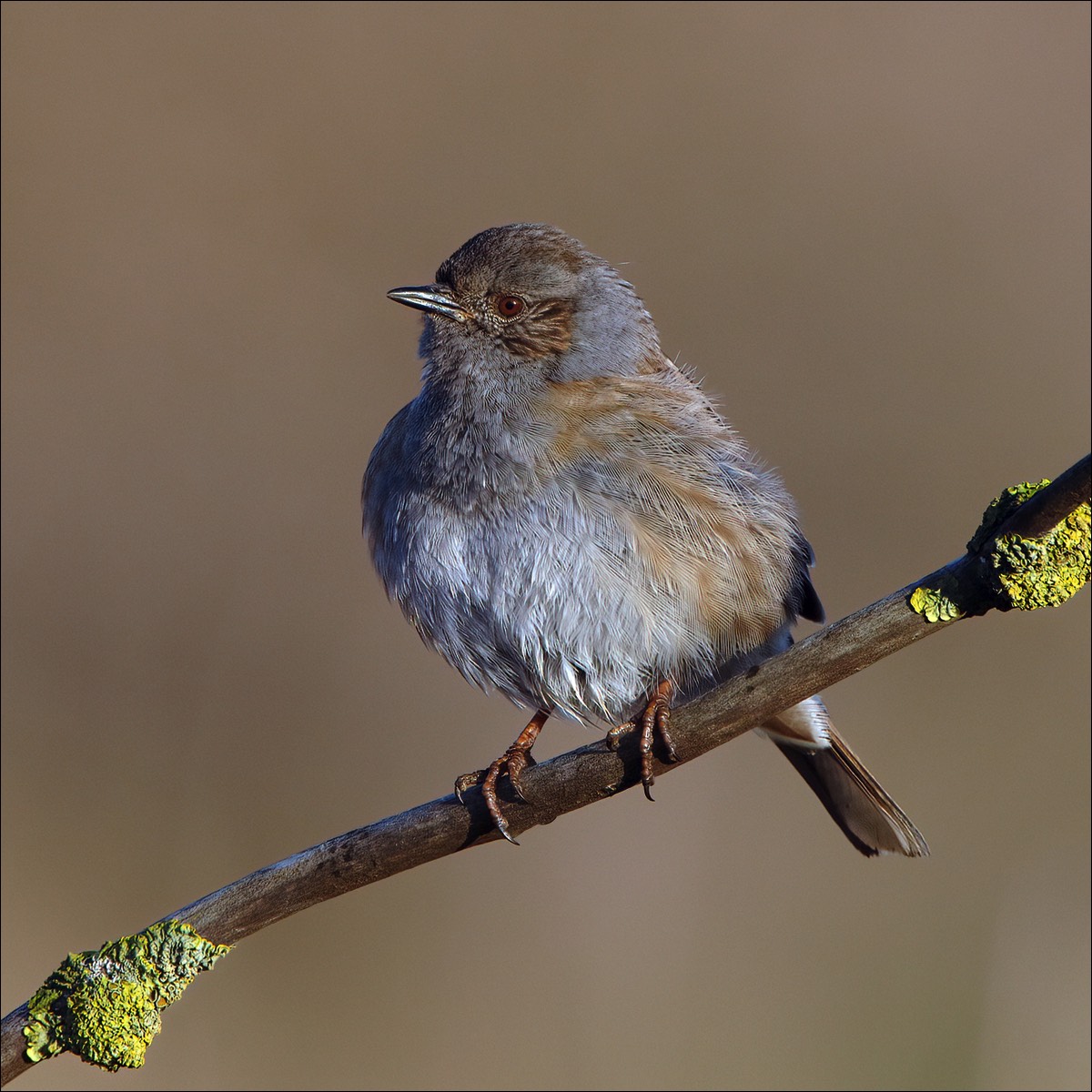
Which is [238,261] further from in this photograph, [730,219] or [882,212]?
[882,212]

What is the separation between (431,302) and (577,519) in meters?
1.07

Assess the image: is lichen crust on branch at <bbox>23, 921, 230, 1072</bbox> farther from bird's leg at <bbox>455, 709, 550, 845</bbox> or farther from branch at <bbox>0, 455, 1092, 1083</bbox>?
bird's leg at <bbox>455, 709, 550, 845</bbox>

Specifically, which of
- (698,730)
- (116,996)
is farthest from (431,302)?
(116,996)

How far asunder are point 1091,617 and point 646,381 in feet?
13.4

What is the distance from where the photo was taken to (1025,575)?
231cm

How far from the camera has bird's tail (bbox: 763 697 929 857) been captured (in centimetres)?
423

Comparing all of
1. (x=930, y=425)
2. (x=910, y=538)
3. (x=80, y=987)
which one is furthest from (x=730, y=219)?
(x=80, y=987)

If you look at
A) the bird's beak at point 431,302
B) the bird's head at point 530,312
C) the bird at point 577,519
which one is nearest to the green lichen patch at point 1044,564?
the bird at point 577,519

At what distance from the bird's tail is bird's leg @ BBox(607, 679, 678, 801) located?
66 cm

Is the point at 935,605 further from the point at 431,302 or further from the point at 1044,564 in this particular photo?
the point at 431,302

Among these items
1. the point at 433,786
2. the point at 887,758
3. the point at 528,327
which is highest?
the point at 528,327

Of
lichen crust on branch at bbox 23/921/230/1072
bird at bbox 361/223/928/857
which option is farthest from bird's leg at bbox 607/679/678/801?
lichen crust on branch at bbox 23/921/230/1072

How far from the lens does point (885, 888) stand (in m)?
6.03

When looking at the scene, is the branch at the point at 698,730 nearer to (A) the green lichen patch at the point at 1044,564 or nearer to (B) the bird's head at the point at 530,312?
(A) the green lichen patch at the point at 1044,564
